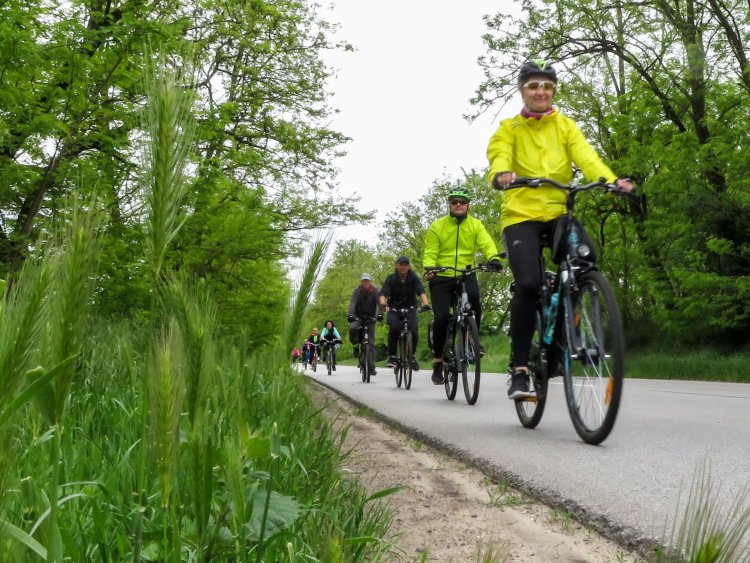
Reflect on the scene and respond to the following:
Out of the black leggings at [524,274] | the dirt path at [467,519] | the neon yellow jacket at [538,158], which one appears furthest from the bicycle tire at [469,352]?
the dirt path at [467,519]

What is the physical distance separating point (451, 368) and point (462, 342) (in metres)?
0.52

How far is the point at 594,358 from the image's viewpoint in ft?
14.3

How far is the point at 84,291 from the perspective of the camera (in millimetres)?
1112

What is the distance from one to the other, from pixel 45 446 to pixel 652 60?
63.9ft

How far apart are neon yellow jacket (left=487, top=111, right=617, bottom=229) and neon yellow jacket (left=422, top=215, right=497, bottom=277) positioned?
2814mm

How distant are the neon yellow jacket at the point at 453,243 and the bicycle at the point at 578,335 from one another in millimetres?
2863

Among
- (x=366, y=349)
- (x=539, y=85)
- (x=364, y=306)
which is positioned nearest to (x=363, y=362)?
(x=366, y=349)

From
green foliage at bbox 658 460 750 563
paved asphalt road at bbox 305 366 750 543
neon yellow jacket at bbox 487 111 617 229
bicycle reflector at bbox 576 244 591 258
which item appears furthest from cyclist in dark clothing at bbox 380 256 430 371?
green foliage at bbox 658 460 750 563

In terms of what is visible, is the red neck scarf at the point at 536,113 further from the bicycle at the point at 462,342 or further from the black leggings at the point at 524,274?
the bicycle at the point at 462,342

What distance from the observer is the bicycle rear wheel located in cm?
500

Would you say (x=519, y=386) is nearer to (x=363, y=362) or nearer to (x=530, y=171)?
(x=530, y=171)

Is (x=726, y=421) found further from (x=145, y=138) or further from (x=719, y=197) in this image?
(x=719, y=197)

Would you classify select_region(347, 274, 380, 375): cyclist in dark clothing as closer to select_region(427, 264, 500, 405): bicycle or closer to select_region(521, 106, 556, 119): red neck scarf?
select_region(427, 264, 500, 405): bicycle

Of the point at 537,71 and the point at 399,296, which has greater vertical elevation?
the point at 537,71
